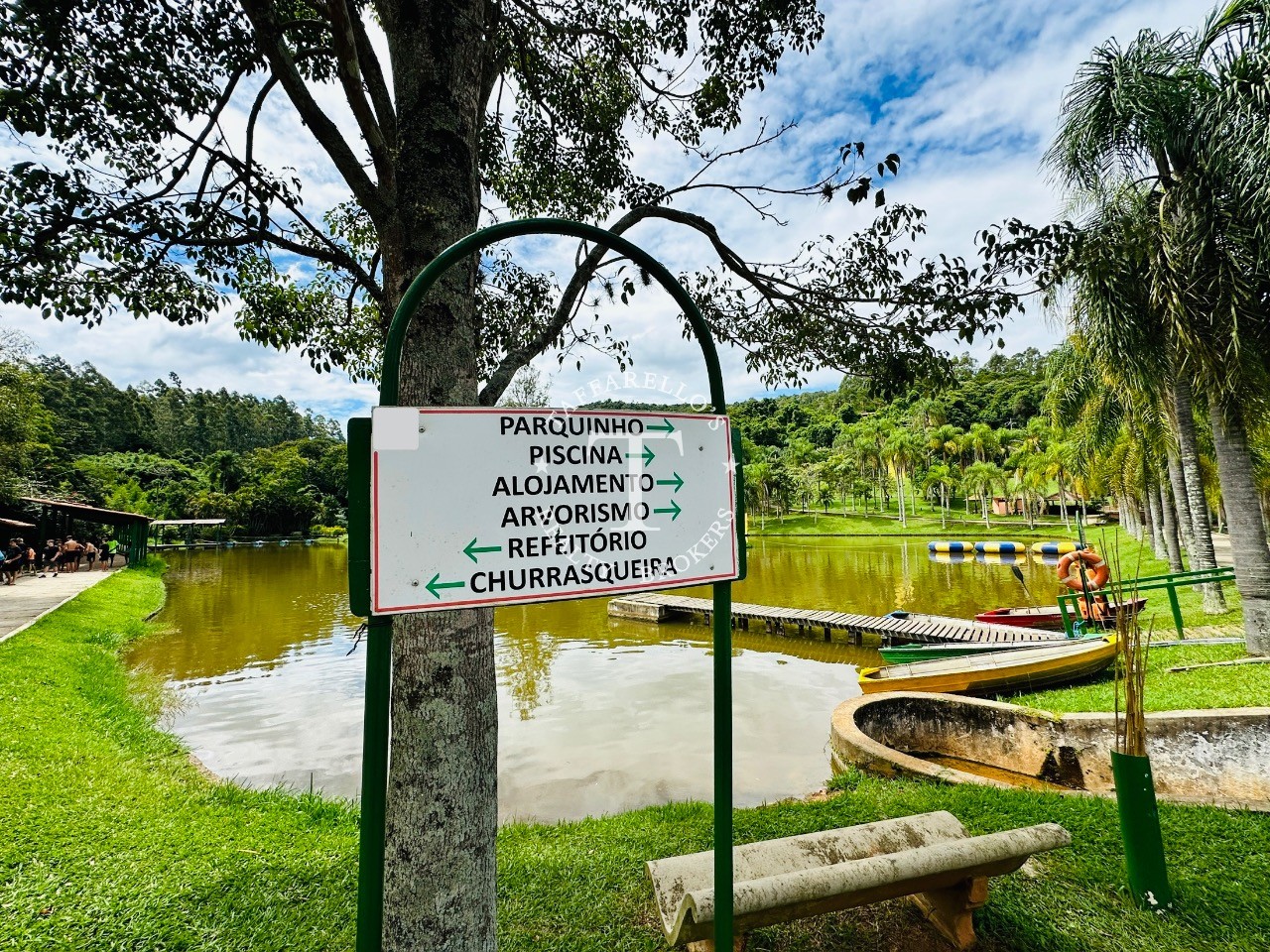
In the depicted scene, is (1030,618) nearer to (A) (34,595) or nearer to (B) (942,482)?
(A) (34,595)

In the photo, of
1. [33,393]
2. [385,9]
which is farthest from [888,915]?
[33,393]

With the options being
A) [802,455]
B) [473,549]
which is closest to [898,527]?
[802,455]

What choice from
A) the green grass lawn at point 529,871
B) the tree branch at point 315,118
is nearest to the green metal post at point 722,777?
the green grass lawn at point 529,871

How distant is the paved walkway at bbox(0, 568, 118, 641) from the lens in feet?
36.8

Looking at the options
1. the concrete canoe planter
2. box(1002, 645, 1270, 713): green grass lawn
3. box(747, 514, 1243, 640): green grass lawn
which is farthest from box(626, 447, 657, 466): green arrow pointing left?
box(1002, 645, 1270, 713): green grass lawn

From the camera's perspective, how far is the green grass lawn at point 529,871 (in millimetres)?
2793

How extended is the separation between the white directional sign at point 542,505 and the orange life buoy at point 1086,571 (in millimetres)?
8630

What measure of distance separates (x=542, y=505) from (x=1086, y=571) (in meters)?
10.6

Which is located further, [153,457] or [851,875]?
[153,457]

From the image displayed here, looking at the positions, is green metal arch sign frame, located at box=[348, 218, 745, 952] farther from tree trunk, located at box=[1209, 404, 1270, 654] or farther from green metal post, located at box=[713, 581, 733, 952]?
tree trunk, located at box=[1209, 404, 1270, 654]

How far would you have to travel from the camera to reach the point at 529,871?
356 centimetres

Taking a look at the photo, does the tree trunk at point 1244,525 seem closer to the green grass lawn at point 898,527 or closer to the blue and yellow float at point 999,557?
the blue and yellow float at point 999,557

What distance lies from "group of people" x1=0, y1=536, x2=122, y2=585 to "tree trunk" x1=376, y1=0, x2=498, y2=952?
24.5m

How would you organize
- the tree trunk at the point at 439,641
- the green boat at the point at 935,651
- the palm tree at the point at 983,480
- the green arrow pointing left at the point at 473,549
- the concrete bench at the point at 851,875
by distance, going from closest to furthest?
the green arrow pointing left at the point at 473,549
the tree trunk at the point at 439,641
the concrete bench at the point at 851,875
the green boat at the point at 935,651
the palm tree at the point at 983,480
